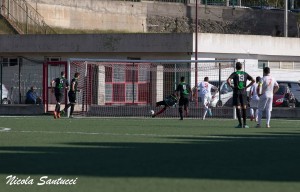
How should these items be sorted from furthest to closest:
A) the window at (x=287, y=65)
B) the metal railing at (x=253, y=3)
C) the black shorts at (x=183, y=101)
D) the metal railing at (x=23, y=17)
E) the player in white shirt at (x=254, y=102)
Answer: the metal railing at (x=253, y=3), the metal railing at (x=23, y=17), the window at (x=287, y=65), the black shorts at (x=183, y=101), the player in white shirt at (x=254, y=102)

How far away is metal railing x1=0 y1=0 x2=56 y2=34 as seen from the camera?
62531mm

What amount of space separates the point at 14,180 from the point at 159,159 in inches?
139

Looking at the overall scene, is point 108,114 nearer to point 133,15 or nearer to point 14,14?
point 14,14

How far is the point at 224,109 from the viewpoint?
134 ft

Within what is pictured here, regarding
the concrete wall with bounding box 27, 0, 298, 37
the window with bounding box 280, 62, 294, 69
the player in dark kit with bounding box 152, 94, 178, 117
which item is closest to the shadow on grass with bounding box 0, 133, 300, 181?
the player in dark kit with bounding box 152, 94, 178, 117

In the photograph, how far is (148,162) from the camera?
15.0m

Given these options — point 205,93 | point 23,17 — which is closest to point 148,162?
point 205,93

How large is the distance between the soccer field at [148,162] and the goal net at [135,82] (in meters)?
18.6

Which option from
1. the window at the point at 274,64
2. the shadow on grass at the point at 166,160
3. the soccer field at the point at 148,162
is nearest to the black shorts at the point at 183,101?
the soccer field at the point at 148,162

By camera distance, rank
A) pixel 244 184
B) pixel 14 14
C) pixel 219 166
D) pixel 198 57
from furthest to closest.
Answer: pixel 14 14 < pixel 198 57 < pixel 219 166 < pixel 244 184

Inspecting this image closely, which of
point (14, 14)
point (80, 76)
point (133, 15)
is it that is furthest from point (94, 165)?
point (133, 15)

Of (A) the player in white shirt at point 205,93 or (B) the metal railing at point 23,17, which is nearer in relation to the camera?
(A) the player in white shirt at point 205,93

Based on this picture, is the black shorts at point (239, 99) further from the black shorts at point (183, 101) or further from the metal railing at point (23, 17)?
the metal railing at point (23, 17)

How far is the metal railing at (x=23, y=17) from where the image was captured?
6253 centimetres
